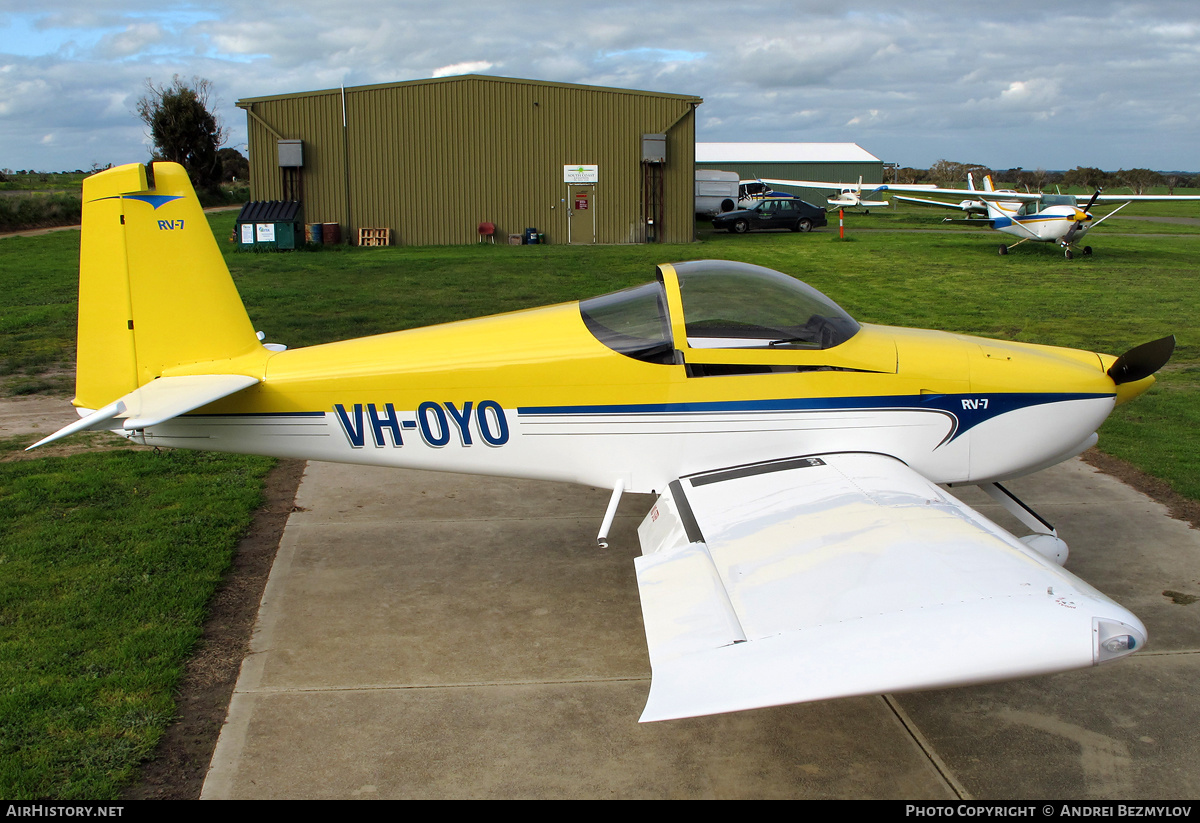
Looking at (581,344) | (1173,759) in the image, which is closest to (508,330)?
(581,344)

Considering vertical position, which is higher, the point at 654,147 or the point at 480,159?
the point at 654,147

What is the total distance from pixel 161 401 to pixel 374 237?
24.3 meters

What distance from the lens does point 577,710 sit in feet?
13.4

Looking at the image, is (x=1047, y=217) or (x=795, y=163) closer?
(x=1047, y=217)

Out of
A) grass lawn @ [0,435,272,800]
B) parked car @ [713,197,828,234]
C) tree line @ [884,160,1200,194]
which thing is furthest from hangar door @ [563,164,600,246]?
tree line @ [884,160,1200,194]

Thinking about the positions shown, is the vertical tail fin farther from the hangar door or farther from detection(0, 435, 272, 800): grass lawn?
the hangar door

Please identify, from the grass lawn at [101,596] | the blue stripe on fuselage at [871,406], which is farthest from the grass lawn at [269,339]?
the blue stripe on fuselage at [871,406]

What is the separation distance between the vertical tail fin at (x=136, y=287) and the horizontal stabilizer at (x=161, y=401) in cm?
16

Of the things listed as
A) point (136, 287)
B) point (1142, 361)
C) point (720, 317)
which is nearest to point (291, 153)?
point (136, 287)

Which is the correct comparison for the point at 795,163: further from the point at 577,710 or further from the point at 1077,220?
the point at 577,710

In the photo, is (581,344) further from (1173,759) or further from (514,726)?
(1173,759)

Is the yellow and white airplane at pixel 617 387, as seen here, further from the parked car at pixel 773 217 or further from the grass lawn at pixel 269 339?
the parked car at pixel 773 217

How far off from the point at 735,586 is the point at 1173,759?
6.47 feet
